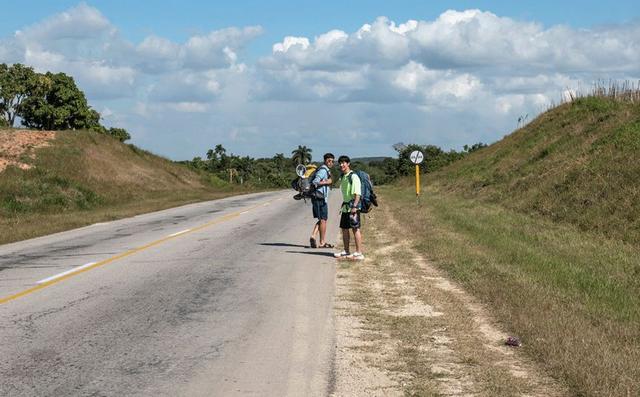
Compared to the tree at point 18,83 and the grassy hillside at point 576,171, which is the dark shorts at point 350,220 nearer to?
the grassy hillside at point 576,171

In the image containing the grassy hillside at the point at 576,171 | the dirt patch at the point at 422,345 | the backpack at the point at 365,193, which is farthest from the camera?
the grassy hillside at the point at 576,171

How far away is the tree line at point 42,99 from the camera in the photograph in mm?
70688

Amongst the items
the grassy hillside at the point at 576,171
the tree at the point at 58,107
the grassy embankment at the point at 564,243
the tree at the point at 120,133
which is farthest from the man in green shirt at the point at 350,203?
the tree at the point at 120,133

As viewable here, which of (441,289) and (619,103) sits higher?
(619,103)

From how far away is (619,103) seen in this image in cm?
3638

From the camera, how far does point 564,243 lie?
1588cm

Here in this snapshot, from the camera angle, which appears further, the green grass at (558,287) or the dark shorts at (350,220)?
the dark shorts at (350,220)

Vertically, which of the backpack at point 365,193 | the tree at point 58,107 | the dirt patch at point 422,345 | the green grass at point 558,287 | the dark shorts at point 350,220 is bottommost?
the dirt patch at point 422,345

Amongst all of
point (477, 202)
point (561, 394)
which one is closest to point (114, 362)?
point (561, 394)

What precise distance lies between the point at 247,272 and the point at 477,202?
19920 mm

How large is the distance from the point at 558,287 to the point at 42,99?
227ft

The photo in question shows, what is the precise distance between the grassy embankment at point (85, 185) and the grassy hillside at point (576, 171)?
15.6m

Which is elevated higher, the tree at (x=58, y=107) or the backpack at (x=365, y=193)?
the tree at (x=58, y=107)

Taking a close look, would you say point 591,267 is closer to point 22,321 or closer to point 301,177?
point 301,177
